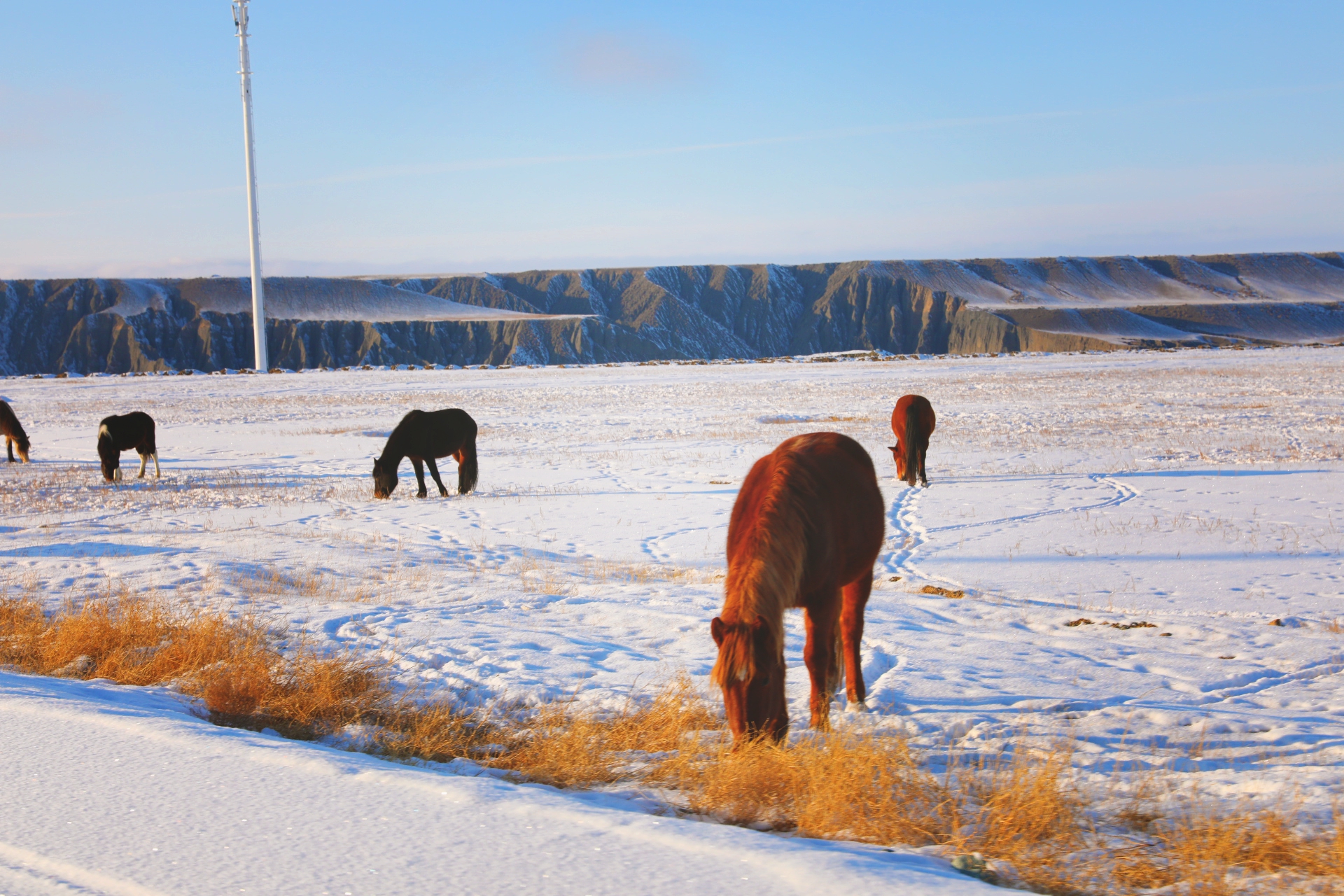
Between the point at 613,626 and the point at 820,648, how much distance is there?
8.11ft

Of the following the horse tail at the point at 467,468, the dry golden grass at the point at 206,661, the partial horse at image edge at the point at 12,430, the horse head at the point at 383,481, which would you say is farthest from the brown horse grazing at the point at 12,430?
the dry golden grass at the point at 206,661

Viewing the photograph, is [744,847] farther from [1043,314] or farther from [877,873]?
[1043,314]

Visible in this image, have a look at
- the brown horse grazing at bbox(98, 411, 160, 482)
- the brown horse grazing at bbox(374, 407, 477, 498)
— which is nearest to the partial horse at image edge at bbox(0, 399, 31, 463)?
the brown horse grazing at bbox(98, 411, 160, 482)

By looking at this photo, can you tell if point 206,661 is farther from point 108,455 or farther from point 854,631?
point 108,455

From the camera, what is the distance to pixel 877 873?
248 centimetres

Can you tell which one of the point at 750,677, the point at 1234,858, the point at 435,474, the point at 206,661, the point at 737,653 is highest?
the point at 737,653

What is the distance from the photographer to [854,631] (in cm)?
490

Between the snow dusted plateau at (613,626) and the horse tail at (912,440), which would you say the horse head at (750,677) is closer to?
the snow dusted plateau at (613,626)

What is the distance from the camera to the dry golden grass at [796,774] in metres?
2.71

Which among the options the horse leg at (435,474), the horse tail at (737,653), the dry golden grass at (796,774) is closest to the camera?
the dry golden grass at (796,774)

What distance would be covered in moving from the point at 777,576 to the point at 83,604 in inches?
232

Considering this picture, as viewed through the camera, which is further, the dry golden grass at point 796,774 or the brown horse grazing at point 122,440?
the brown horse grazing at point 122,440

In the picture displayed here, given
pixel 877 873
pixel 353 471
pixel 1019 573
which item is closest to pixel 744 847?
pixel 877 873

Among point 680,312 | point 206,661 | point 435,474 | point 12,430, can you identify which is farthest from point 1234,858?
point 680,312
